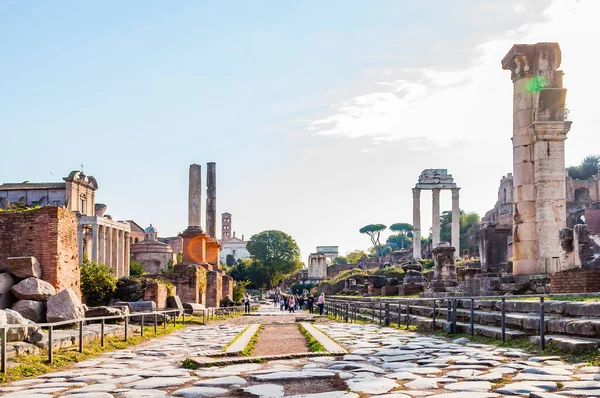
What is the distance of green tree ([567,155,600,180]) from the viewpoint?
86.8 m

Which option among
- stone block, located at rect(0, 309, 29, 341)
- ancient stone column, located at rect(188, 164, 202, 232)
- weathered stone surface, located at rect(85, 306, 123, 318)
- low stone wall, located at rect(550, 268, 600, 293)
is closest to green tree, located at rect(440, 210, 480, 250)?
ancient stone column, located at rect(188, 164, 202, 232)

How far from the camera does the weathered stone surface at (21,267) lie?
13.5m

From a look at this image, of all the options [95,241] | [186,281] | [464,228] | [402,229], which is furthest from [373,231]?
[186,281]

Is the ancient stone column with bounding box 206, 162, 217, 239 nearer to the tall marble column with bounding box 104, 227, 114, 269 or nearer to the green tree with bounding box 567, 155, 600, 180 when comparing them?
the tall marble column with bounding box 104, 227, 114, 269

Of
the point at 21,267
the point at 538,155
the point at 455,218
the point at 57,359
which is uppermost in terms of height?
the point at 455,218

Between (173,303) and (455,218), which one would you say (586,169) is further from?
(173,303)

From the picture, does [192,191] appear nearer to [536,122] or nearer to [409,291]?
[409,291]

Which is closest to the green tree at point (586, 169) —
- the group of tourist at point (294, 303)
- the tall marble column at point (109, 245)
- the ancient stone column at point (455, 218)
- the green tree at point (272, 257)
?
the ancient stone column at point (455, 218)

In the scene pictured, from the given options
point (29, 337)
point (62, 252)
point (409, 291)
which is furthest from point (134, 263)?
point (29, 337)

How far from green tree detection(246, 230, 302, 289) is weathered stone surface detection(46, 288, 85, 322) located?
82.4 m

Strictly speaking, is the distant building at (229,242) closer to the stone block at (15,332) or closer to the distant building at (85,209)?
the distant building at (85,209)

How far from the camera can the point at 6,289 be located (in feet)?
42.8

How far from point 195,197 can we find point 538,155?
1965cm

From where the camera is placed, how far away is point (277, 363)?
7789 mm
